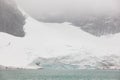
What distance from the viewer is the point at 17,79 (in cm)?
10288

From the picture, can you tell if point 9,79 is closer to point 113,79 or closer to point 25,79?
point 25,79

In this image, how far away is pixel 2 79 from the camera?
10144 cm

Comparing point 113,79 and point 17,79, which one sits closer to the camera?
point 17,79

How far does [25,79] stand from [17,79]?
2063 mm

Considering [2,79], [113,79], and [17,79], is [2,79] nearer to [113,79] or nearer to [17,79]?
[17,79]

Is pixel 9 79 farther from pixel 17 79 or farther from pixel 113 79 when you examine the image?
pixel 113 79

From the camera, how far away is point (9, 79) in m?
102

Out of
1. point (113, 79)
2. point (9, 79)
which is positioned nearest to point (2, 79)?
point (9, 79)

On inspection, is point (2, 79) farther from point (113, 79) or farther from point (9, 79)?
point (113, 79)

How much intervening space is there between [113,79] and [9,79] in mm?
28703

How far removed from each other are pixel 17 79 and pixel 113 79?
87.8 ft

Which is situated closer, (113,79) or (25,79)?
(25,79)

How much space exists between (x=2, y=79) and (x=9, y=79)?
1.84 m
